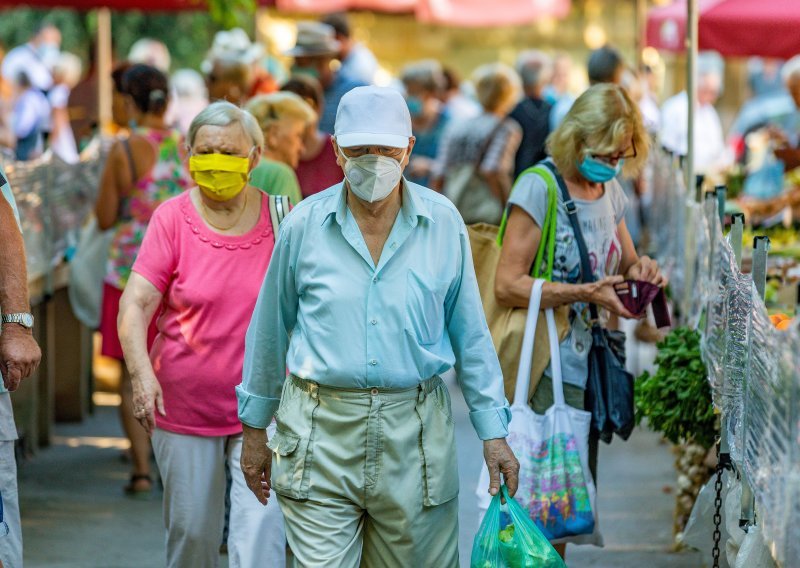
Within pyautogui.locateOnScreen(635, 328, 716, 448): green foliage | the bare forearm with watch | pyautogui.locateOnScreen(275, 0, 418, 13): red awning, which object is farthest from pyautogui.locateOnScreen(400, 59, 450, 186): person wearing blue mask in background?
the bare forearm with watch

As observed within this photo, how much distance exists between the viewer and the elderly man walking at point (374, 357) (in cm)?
371

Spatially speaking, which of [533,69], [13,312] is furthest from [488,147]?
[13,312]

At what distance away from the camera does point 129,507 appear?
7055 millimetres

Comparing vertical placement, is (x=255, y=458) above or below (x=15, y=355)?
below

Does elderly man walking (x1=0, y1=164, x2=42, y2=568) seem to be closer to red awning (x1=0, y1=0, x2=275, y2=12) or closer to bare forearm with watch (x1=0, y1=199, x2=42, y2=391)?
bare forearm with watch (x1=0, y1=199, x2=42, y2=391)

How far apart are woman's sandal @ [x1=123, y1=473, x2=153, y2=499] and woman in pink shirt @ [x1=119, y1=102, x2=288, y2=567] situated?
2659mm

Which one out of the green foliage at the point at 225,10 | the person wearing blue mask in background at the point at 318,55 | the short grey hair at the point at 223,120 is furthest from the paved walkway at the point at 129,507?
the green foliage at the point at 225,10

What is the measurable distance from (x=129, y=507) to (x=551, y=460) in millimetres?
2905

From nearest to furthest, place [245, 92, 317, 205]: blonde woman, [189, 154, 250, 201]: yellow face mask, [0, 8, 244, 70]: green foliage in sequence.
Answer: [189, 154, 250, 201]: yellow face mask, [245, 92, 317, 205]: blonde woman, [0, 8, 244, 70]: green foliage

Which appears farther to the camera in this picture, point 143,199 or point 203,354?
point 143,199

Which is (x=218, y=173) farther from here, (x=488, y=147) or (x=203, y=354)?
(x=488, y=147)

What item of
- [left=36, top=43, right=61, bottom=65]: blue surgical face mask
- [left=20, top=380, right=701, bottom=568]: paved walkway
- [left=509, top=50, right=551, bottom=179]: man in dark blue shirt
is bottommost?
[left=20, top=380, right=701, bottom=568]: paved walkway

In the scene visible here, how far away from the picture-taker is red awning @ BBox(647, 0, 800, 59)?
936cm

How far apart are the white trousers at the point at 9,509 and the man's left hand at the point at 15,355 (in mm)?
194
